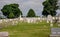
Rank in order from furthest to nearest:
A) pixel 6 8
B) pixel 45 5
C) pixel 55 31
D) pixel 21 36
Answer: pixel 6 8 → pixel 45 5 → pixel 21 36 → pixel 55 31

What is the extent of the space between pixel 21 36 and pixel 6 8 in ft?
272

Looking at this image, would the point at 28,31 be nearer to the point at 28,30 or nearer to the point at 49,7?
the point at 28,30

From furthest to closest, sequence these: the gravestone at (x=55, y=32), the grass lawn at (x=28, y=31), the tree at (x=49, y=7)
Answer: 1. the tree at (x=49, y=7)
2. the grass lawn at (x=28, y=31)
3. the gravestone at (x=55, y=32)

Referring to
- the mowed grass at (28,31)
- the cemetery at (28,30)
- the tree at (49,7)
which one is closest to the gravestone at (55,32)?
the cemetery at (28,30)

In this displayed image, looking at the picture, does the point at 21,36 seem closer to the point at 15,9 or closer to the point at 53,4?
the point at 53,4

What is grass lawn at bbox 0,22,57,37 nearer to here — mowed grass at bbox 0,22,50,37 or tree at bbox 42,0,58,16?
mowed grass at bbox 0,22,50,37

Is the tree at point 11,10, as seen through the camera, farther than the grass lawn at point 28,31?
Yes

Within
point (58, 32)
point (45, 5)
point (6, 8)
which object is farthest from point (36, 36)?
point (6, 8)

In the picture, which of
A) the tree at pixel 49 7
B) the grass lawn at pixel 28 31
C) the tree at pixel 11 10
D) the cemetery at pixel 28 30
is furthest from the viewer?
the tree at pixel 11 10

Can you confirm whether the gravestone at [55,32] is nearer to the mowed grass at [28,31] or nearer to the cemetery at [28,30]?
the cemetery at [28,30]

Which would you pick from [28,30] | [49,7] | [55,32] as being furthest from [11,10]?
[55,32]

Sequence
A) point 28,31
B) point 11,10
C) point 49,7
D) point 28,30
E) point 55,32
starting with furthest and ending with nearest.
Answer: point 11,10 → point 49,7 → point 28,30 → point 28,31 → point 55,32

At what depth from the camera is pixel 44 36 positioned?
67.5ft

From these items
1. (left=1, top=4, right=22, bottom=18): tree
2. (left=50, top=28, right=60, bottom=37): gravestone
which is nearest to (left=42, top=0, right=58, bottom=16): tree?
(left=1, top=4, right=22, bottom=18): tree
